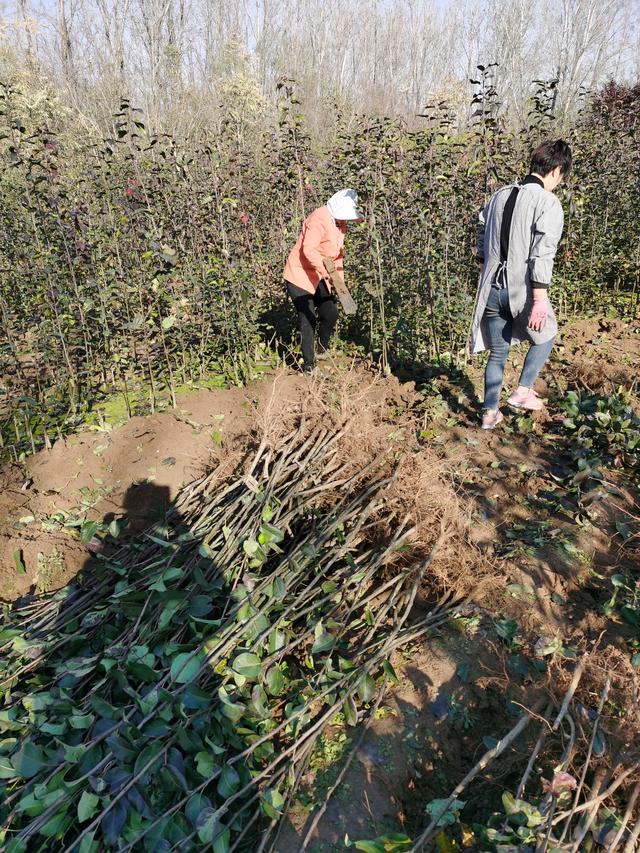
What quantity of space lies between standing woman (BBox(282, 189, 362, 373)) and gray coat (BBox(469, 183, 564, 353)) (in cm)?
125

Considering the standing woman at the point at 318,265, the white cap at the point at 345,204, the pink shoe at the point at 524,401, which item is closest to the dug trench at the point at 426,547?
the pink shoe at the point at 524,401

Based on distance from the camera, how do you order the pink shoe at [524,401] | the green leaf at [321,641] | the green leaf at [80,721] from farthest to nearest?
the pink shoe at [524,401] → the green leaf at [321,641] → the green leaf at [80,721]

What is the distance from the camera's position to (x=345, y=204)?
457cm

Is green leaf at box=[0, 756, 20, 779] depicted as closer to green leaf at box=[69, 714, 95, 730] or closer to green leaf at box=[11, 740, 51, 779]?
green leaf at box=[11, 740, 51, 779]

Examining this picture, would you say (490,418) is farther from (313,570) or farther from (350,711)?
(350,711)

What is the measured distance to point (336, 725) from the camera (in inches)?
90.4

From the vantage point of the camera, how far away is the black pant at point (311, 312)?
5.02 metres

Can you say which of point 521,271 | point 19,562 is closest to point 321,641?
point 19,562

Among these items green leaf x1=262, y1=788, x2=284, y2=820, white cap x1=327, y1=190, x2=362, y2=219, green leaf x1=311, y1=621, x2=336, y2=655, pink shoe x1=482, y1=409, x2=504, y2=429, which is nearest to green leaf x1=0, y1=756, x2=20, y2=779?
green leaf x1=262, y1=788, x2=284, y2=820

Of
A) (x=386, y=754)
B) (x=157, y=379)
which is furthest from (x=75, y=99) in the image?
(x=386, y=754)

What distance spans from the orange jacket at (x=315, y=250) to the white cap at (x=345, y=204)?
0.08 metres

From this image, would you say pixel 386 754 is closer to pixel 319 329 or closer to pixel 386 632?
pixel 386 632

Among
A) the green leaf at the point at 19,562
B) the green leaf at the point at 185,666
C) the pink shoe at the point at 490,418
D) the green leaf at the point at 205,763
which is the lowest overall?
the green leaf at the point at 19,562

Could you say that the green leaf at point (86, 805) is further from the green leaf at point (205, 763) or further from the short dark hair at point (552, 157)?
the short dark hair at point (552, 157)
